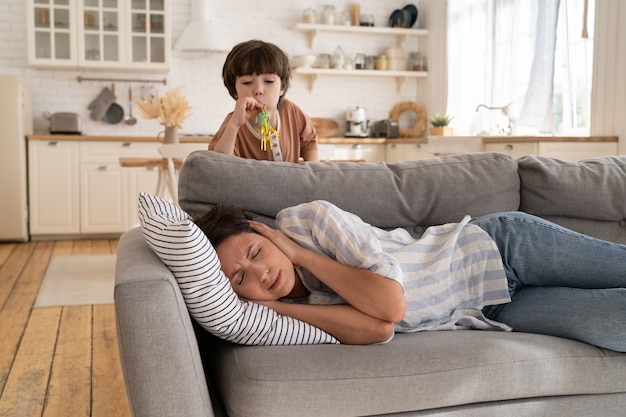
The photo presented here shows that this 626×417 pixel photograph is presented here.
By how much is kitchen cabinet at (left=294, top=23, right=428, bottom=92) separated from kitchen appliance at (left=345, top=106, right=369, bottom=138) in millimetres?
395

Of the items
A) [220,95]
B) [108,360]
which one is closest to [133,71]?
[220,95]

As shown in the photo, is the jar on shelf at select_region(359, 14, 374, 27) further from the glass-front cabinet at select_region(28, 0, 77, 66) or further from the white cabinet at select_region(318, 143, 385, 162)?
the glass-front cabinet at select_region(28, 0, 77, 66)

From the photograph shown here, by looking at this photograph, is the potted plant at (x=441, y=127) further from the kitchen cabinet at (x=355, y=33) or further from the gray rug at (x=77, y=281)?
the gray rug at (x=77, y=281)

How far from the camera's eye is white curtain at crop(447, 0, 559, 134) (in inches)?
190

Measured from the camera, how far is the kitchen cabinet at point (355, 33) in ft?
22.2

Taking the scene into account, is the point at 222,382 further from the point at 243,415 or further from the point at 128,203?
the point at 128,203

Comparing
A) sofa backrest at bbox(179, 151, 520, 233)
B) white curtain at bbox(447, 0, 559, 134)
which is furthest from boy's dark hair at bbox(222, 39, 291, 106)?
white curtain at bbox(447, 0, 559, 134)

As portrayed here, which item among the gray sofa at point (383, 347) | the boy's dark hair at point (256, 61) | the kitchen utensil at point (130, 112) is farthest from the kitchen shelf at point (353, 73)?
the gray sofa at point (383, 347)

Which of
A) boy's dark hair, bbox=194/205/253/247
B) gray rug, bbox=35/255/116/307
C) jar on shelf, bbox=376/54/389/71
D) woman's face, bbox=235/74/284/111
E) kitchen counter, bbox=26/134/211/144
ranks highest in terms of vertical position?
jar on shelf, bbox=376/54/389/71

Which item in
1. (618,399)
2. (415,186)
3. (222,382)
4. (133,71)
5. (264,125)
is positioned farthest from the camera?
(133,71)

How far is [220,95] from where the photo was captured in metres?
6.80

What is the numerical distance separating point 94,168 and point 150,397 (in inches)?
205

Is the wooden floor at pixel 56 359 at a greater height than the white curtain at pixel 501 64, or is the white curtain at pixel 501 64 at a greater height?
the white curtain at pixel 501 64

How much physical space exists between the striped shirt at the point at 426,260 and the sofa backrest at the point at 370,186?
7.5 inches
